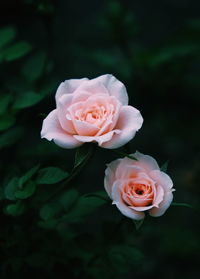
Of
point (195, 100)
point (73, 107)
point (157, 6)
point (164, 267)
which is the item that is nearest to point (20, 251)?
point (73, 107)

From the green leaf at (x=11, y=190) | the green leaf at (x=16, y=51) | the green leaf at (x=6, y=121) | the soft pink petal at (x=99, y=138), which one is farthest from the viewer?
the green leaf at (x=16, y=51)

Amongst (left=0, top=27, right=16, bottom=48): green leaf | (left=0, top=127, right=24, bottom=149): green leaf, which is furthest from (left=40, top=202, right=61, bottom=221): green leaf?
(left=0, top=27, right=16, bottom=48): green leaf

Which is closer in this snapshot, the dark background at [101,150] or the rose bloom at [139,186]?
the rose bloom at [139,186]

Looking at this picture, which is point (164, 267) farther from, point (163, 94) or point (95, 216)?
point (163, 94)

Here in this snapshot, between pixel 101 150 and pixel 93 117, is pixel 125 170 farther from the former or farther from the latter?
pixel 101 150

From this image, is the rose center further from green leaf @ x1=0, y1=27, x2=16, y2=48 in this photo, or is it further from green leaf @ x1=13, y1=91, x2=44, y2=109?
green leaf @ x1=0, y1=27, x2=16, y2=48

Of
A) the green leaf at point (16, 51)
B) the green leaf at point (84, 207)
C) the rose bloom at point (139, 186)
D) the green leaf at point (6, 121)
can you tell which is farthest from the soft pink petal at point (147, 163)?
the green leaf at point (16, 51)

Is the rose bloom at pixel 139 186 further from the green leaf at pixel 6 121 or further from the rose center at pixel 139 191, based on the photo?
the green leaf at pixel 6 121

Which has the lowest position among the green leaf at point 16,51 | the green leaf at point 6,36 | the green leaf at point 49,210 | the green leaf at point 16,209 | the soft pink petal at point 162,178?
the green leaf at point 49,210
